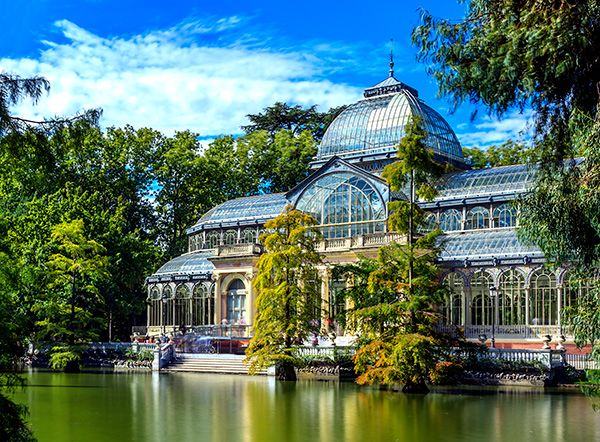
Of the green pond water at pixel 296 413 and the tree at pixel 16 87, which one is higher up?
the tree at pixel 16 87

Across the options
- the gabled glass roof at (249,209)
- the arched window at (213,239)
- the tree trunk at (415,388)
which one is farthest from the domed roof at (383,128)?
the tree trunk at (415,388)

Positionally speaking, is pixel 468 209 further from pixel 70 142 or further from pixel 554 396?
pixel 70 142

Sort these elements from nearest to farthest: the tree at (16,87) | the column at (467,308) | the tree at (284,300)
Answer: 1. the tree at (16,87)
2. the tree at (284,300)
3. the column at (467,308)

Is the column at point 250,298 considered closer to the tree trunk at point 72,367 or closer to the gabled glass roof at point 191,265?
the gabled glass roof at point 191,265

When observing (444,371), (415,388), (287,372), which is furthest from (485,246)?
(444,371)

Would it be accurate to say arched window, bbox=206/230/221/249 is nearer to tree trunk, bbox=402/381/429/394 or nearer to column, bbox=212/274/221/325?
column, bbox=212/274/221/325

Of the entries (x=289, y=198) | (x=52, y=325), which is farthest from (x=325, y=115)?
(x=52, y=325)

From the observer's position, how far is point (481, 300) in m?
41.7

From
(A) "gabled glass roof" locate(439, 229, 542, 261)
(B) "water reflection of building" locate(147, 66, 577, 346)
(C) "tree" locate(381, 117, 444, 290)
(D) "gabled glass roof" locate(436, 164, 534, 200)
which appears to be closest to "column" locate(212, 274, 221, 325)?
(B) "water reflection of building" locate(147, 66, 577, 346)

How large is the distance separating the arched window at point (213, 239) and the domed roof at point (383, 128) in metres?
9.69

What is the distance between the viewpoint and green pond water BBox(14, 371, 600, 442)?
19.7 m

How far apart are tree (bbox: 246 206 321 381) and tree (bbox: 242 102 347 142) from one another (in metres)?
38.1

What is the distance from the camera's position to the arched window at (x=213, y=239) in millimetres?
57375

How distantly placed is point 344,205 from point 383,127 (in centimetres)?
645
